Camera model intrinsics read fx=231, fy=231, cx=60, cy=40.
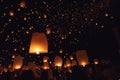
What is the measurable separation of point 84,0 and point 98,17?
0.64m

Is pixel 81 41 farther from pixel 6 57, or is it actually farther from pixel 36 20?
pixel 6 57

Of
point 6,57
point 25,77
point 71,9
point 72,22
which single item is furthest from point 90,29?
point 6,57

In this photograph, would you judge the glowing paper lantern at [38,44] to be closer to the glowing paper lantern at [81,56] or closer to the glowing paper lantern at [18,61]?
the glowing paper lantern at [81,56]

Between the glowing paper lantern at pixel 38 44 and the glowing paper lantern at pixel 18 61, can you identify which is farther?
the glowing paper lantern at pixel 18 61

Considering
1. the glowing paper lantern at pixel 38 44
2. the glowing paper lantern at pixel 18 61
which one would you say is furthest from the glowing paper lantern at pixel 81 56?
the glowing paper lantern at pixel 18 61

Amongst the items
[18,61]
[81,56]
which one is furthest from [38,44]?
[18,61]

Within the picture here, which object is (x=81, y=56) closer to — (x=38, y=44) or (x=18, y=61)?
(x=38, y=44)

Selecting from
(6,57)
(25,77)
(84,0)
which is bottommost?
(25,77)

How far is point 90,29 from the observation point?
20.9 ft

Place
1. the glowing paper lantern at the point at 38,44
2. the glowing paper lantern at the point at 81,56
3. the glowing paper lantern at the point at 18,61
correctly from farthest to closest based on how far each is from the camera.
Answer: the glowing paper lantern at the point at 18,61, the glowing paper lantern at the point at 81,56, the glowing paper lantern at the point at 38,44

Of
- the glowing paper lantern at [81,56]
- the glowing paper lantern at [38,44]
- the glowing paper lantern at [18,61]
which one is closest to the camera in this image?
the glowing paper lantern at [38,44]

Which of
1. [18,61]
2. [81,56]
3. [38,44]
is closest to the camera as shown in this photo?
[38,44]

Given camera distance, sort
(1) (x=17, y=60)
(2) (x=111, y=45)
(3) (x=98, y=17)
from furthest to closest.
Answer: (3) (x=98, y=17) < (1) (x=17, y=60) < (2) (x=111, y=45)

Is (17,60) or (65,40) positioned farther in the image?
(65,40)
